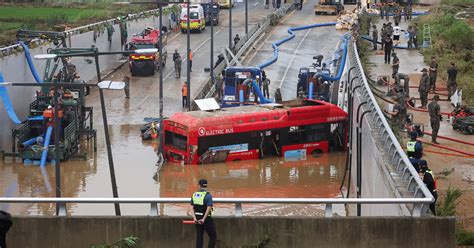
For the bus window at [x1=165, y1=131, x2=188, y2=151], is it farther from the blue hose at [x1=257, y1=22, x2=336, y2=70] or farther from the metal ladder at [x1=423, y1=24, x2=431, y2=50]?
the blue hose at [x1=257, y1=22, x2=336, y2=70]

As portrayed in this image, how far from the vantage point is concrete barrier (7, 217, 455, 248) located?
49.5 ft

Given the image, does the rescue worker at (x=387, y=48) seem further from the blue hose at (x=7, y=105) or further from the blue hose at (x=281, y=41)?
the blue hose at (x=7, y=105)

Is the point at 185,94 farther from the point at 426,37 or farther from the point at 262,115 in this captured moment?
the point at 426,37

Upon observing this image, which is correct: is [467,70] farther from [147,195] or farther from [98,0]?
[98,0]

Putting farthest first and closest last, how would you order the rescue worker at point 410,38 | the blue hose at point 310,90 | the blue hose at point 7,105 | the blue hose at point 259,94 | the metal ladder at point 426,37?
1. the rescue worker at point 410,38
2. the metal ladder at point 426,37
3. the blue hose at point 310,90
4. the blue hose at point 259,94
5. the blue hose at point 7,105

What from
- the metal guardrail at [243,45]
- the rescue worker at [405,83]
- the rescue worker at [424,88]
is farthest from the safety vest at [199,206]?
the metal guardrail at [243,45]

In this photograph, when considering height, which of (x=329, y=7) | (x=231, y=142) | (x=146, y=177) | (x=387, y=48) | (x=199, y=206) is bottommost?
(x=329, y=7)

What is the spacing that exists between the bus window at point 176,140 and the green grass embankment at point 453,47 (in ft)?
36.2

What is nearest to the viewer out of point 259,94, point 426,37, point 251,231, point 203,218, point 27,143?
point 203,218

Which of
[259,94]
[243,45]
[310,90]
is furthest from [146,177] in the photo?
[243,45]

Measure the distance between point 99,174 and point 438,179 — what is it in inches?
598

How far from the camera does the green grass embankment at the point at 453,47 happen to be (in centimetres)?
4233

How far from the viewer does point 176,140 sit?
38.7 metres

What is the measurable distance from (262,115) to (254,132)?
77cm
